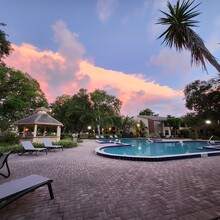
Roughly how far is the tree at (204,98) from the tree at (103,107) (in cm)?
1839

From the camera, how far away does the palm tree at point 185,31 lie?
4.35 m

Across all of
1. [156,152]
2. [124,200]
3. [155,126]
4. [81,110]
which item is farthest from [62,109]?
[124,200]

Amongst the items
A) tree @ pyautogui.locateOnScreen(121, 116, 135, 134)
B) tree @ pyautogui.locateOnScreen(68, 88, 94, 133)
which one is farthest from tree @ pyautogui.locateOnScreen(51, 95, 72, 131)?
tree @ pyautogui.locateOnScreen(121, 116, 135, 134)

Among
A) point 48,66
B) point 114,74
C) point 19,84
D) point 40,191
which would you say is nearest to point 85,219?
point 40,191

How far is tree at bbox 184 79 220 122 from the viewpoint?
2677 cm

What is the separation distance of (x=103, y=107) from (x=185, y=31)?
3662 centimetres

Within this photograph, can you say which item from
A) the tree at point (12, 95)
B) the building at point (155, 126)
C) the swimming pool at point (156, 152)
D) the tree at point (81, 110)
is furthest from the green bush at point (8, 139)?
the building at point (155, 126)

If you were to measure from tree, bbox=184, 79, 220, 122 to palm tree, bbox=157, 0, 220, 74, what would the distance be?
26.0m

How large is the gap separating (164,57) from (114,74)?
1328cm

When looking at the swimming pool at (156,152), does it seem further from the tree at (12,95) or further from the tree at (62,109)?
the tree at (62,109)

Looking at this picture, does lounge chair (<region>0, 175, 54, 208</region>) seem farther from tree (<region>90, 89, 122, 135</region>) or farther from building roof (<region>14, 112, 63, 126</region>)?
tree (<region>90, 89, 122, 135</region>)

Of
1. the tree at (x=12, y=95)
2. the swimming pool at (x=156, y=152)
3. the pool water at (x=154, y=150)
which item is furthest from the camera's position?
the tree at (x=12, y=95)

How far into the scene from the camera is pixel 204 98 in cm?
2788

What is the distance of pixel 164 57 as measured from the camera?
1441cm
